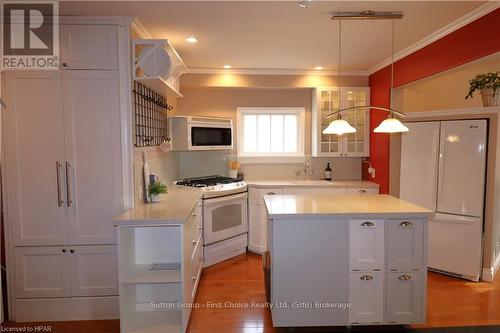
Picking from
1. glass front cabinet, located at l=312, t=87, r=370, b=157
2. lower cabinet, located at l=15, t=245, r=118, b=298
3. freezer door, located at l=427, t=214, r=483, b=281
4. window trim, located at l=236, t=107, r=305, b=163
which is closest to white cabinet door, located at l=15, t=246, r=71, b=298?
lower cabinet, located at l=15, t=245, r=118, b=298

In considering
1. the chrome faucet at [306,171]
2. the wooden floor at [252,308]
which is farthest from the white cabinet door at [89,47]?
the chrome faucet at [306,171]

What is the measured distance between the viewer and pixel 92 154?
2414mm

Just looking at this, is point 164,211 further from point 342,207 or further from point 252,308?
point 342,207

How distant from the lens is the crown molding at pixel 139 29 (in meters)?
2.46

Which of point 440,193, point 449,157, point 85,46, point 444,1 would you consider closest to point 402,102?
point 449,157

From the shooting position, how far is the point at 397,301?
218cm

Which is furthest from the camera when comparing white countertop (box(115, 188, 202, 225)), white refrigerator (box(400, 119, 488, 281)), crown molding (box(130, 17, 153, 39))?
white refrigerator (box(400, 119, 488, 281))

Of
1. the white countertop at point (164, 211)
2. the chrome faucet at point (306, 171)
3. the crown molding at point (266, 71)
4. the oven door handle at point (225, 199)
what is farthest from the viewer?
the chrome faucet at point (306, 171)

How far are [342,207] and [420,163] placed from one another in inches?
62.6

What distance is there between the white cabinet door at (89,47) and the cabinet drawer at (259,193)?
7.20 ft

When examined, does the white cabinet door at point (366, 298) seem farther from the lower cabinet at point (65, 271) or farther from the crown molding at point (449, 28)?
the crown molding at point (449, 28)

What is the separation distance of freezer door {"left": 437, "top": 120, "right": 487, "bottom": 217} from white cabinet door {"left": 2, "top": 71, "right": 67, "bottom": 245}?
3.56 m

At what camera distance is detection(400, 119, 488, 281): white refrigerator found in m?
3.01

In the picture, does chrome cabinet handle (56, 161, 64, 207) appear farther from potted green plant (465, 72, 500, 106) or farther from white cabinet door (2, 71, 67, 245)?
potted green plant (465, 72, 500, 106)
